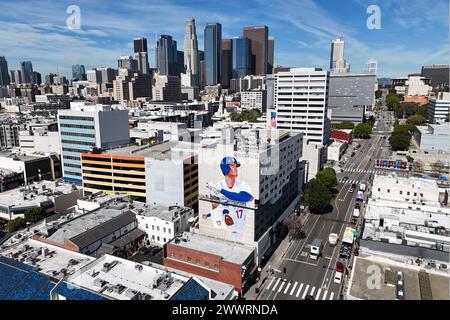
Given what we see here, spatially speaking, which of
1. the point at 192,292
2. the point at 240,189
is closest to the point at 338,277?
the point at 240,189

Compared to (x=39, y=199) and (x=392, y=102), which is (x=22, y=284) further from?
(x=392, y=102)

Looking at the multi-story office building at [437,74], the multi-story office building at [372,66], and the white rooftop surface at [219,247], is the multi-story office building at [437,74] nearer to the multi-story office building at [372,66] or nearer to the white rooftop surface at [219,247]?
the multi-story office building at [372,66]

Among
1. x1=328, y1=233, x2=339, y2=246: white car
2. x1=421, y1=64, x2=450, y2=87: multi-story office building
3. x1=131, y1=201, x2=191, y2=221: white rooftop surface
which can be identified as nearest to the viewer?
x1=328, y1=233, x2=339, y2=246: white car

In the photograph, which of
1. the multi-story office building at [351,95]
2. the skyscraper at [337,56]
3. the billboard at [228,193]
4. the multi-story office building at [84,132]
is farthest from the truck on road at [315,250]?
the skyscraper at [337,56]

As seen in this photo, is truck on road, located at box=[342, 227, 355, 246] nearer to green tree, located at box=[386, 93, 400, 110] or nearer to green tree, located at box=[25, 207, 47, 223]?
green tree, located at box=[25, 207, 47, 223]

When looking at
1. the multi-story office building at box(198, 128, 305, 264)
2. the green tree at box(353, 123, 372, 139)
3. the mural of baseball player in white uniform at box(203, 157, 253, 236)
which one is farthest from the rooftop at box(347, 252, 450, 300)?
the green tree at box(353, 123, 372, 139)
